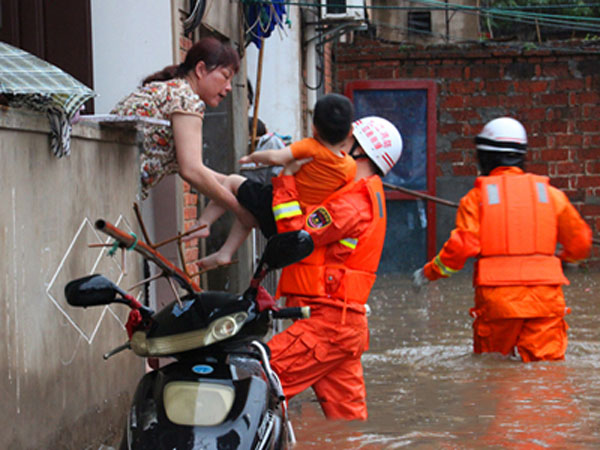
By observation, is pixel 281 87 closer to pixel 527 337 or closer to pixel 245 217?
pixel 527 337

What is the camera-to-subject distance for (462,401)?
17.8 ft

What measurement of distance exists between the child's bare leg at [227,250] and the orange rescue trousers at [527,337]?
206 centimetres

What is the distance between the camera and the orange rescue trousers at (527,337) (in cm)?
580

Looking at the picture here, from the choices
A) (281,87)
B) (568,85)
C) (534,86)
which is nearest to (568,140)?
(568,85)

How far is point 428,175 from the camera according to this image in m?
13.9

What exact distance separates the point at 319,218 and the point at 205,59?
97 centimetres

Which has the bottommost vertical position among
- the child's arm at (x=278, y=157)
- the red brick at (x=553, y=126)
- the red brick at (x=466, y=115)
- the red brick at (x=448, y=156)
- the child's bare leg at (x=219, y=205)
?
the child's bare leg at (x=219, y=205)

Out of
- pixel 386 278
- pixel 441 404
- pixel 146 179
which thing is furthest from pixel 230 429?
pixel 386 278

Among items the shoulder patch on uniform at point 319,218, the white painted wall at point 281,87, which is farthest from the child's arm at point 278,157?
the white painted wall at point 281,87

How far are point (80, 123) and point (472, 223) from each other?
2752mm

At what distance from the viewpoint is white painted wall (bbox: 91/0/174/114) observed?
5801mm

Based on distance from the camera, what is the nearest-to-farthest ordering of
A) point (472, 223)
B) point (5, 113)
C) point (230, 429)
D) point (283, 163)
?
point (230, 429) < point (5, 113) < point (283, 163) < point (472, 223)

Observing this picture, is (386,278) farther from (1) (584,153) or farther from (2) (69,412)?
(2) (69,412)

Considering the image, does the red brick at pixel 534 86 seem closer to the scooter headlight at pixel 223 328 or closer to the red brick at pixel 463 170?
the red brick at pixel 463 170
